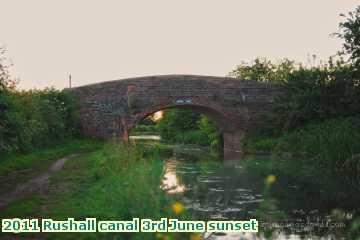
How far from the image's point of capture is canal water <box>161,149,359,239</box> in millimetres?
7238

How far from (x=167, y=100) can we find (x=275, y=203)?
52.7 ft

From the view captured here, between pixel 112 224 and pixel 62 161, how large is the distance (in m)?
9.92

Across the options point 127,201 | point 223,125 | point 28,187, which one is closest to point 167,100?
point 223,125

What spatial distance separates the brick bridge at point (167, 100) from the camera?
24.4 m

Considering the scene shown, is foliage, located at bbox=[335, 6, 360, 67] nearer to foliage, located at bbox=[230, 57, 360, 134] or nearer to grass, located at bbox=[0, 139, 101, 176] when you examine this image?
foliage, located at bbox=[230, 57, 360, 134]

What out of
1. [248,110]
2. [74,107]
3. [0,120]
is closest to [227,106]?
[248,110]

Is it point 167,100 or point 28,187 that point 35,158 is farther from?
point 167,100

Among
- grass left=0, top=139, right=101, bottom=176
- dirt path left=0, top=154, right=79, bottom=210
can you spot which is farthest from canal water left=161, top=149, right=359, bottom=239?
grass left=0, top=139, right=101, bottom=176

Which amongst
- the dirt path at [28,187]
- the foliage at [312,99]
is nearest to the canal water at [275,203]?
the dirt path at [28,187]

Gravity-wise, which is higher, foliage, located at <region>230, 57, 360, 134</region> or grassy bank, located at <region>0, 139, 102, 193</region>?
foliage, located at <region>230, 57, 360, 134</region>

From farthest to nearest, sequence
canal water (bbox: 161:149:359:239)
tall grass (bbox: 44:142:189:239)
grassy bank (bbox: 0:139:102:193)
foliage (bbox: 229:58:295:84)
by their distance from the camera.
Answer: foliage (bbox: 229:58:295:84)
grassy bank (bbox: 0:139:102:193)
canal water (bbox: 161:149:359:239)
tall grass (bbox: 44:142:189:239)

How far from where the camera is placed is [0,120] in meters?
12.0

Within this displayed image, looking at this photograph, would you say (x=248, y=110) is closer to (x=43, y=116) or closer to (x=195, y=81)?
(x=195, y=81)

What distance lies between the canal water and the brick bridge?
11182 millimetres
